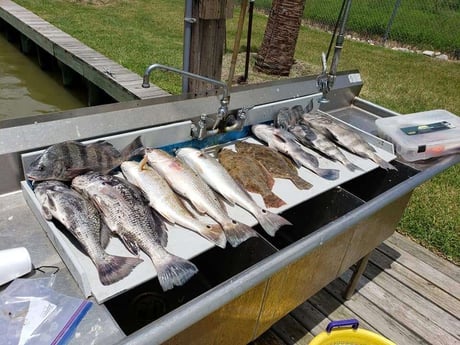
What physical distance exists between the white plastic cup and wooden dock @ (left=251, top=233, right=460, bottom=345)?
6.36 ft

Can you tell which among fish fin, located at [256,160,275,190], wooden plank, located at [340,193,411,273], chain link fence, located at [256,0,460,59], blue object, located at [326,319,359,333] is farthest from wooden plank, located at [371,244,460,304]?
chain link fence, located at [256,0,460,59]

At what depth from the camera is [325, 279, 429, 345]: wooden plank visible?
2.96m

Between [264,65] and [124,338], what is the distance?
7791 mm

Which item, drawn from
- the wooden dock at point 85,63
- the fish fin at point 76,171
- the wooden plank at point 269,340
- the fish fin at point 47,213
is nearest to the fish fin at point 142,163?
the fish fin at point 76,171

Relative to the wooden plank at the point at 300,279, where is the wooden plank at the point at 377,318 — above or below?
below

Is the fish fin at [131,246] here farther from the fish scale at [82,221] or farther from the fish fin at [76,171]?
the fish fin at [76,171]

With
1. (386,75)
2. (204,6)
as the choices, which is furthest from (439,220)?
(386,75)

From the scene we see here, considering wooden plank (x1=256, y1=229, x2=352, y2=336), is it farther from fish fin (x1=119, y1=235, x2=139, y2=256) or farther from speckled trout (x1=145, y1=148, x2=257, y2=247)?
fish fin (x1=119, y1=235, x2=139, y2=256)

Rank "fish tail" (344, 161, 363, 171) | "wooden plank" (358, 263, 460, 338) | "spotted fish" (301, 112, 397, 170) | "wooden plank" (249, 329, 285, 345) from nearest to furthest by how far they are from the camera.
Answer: "fish tail" (344, 161, 363, 171), "spotted fish" (301, 112, 397, 170), "wooden plank" (249, 329, 285, 345), "wooden plank" (358, 263, 460, 338)

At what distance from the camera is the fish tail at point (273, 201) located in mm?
1961

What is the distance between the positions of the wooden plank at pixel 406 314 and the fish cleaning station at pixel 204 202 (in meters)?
0.48

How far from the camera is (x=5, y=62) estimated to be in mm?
9305

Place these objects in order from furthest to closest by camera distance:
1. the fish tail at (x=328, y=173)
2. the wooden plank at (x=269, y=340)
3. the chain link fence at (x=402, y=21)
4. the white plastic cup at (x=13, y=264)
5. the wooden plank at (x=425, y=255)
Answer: the chain link fence at (x=402, y=21) → the wooden plank at (x=425, y=255) → the wooden plank at (x=269, y=340) → the fish tail at (x=328, y=173) → the white plastic cup at (x=13, y=264)

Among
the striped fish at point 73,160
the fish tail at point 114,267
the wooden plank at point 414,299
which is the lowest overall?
the wooden plank at point 414,299
